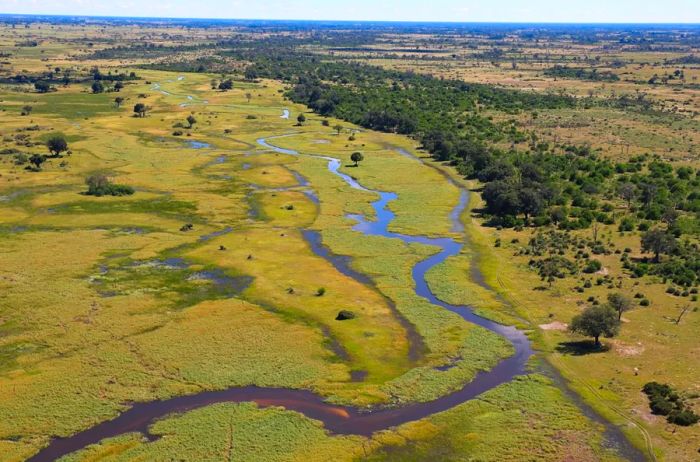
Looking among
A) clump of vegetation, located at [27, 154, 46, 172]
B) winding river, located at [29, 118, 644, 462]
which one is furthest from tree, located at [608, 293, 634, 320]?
clump of vegetation, located at [27, 154, 46, 172]

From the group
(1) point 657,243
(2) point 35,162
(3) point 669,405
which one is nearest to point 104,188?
(2) point 35,162

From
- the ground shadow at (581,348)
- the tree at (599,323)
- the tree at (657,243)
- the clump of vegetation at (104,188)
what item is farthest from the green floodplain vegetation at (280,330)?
the tree at (657,243)

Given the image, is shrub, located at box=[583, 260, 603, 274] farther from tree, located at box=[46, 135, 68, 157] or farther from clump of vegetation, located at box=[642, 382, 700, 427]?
tree, located at box=[46, 135, 68, 157]

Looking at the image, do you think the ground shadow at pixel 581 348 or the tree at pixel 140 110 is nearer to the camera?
the ground shadow at pixel 581 348

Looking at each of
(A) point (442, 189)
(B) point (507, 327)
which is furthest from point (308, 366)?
(A) point (442, 189)

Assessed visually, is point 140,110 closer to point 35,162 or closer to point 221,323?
point 35,162

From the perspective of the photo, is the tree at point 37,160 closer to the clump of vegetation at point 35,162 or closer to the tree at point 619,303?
the clump of vegetation at point 35,162
